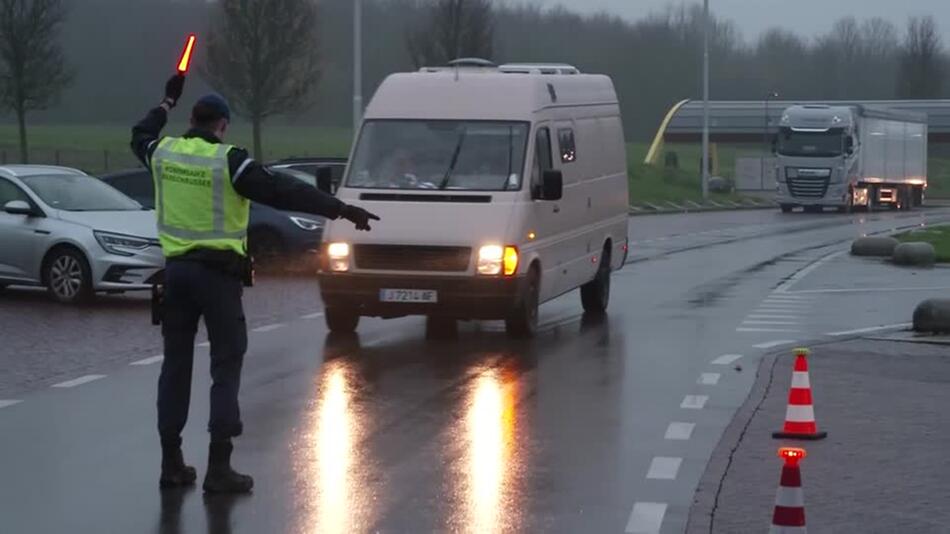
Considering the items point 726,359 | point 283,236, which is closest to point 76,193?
point 283,236

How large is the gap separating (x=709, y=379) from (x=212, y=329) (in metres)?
5.91

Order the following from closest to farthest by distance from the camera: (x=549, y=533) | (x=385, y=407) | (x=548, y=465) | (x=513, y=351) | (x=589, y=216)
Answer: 1. (x=549, y=533)
2. (x=548, y=465)
3. (x=385, y=407)
4. (x=513, y=351)
5. (x=589, y=216)

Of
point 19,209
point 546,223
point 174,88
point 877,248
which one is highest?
point 174,88

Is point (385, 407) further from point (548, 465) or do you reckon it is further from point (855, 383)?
point (855, 383)

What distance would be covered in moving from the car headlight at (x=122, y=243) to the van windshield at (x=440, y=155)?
409cm

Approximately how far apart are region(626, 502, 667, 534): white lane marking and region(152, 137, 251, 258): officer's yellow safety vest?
2395mm

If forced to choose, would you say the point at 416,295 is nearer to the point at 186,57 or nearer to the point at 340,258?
the point at 340,258

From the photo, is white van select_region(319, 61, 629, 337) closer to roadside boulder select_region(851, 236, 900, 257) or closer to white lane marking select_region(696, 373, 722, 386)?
white lane marking select_region(696, 373, 722, 386)

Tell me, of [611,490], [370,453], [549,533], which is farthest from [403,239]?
[549,533]

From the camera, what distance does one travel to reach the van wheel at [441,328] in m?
17.4

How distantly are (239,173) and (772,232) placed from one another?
3552 cm

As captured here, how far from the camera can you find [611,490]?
9.52 meters

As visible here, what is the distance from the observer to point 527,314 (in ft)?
55.3

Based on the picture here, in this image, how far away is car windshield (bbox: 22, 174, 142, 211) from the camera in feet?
70.3
